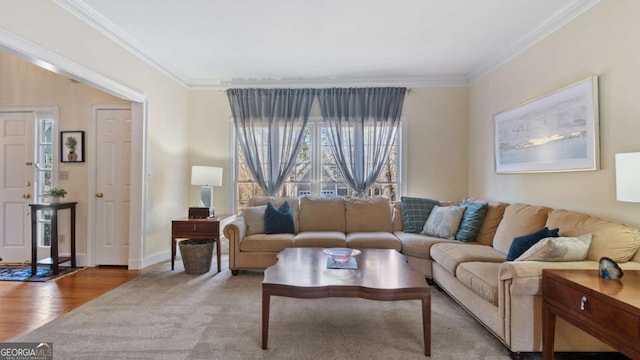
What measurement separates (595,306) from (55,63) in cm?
407

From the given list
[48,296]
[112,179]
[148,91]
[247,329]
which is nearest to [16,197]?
[112,179]

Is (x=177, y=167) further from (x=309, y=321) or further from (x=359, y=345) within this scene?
(x=359, y=345)

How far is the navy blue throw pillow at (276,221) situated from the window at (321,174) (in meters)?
0.87

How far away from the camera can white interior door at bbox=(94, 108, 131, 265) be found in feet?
13.0

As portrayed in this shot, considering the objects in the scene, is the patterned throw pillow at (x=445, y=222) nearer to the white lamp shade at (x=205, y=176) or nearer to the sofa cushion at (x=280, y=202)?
the sofa cushion at (x=280, y=202)

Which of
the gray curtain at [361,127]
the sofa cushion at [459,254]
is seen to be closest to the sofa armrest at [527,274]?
the sofa cushion at [459,254]

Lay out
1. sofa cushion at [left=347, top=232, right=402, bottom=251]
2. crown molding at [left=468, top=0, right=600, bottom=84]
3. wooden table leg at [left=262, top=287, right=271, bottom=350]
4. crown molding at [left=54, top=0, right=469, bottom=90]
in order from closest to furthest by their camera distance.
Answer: wooden table leg at [left=262, top=287, right=271, bottom=350]
crown molding at [left=468, top=0, right=600, bottom=84]
sofa cushion at [left=347, top=232, right=402, bottom=251]
crown molding at [left=54, top=0, right=469, bottom=90]

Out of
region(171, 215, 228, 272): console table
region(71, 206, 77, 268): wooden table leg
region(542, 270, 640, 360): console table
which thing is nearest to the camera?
region(542, 270, 640, 360): console table

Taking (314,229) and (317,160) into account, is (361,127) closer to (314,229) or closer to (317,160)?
(317,160)

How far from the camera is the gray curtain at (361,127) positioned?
4.58 metres

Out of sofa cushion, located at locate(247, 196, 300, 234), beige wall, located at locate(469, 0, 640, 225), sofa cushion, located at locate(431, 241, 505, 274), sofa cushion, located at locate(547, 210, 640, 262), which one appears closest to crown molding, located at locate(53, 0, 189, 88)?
sofa cushion, located at locate(247, 196, 300, 234)

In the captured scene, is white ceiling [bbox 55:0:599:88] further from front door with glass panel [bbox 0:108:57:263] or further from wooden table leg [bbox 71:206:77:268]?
wooden table leg [bbox 71:206:77:268]

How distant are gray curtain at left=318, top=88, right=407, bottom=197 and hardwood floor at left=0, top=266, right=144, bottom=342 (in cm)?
316

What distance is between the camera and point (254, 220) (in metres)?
3.80
